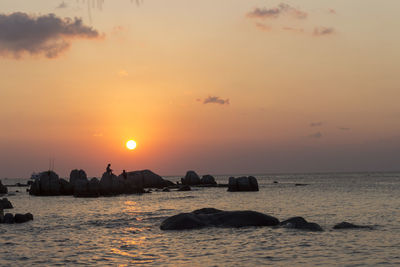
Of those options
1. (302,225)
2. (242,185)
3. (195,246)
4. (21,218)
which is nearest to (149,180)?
(242,185)

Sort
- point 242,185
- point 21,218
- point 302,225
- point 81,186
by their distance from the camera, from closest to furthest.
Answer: point 302,225, point 21,218, point 81,186, point 242,185

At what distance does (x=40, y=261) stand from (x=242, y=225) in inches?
596

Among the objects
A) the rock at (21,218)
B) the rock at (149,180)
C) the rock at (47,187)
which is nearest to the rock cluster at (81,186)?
the rock at (47,187)

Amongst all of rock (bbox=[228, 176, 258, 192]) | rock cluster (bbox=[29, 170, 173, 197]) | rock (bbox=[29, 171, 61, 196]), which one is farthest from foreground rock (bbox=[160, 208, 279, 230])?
rock (bbox=[228, 176, 258, 192])

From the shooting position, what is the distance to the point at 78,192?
8362cm

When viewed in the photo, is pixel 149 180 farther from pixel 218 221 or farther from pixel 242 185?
pixel 218 221

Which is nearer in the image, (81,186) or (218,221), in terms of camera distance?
(218,221)

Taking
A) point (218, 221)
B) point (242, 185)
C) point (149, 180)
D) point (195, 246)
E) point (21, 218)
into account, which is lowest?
point (195, 246)

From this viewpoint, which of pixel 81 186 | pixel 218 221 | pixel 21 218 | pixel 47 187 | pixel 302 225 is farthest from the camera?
pixel 47 187

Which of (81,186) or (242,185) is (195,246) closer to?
(81,186)

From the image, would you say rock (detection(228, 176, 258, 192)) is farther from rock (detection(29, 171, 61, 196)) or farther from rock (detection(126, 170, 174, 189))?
rock (detection(126, 170, 174, 189))

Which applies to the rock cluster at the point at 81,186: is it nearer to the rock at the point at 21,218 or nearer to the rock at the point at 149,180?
the rock at the point at 149,180

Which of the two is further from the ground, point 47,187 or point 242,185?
point 47,187

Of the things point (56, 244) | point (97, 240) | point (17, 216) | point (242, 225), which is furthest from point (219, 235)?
point (17, 216)
